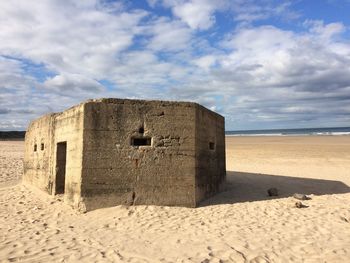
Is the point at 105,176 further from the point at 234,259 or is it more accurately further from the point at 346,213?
the point at 346,213

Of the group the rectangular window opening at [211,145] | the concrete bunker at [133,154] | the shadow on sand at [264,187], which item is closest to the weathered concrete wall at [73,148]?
the concrete bunker at [133,154]

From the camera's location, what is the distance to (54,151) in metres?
9.98

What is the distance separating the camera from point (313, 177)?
1428cm

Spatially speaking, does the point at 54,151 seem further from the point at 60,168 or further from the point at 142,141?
the point at 142,141

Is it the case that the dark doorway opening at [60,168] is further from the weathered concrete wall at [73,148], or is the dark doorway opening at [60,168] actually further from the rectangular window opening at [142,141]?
the rectangular window opening at [142,141]

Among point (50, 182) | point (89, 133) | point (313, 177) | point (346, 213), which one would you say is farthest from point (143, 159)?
point (313, 177)

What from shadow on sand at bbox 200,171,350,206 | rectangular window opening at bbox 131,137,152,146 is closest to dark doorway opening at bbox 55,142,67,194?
rectangular window opening at bbox 131,137,152,146

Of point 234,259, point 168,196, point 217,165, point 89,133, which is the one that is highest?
point 89,133

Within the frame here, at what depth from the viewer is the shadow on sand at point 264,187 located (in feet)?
32.0

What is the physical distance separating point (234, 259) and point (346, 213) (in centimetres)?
411

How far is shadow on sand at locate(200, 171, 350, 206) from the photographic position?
977 centimetres

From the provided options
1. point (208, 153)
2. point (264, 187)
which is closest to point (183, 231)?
point (208, 153)

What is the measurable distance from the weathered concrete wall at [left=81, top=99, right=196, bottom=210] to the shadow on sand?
1077 millimetres

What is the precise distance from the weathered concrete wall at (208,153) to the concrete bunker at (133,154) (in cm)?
8
